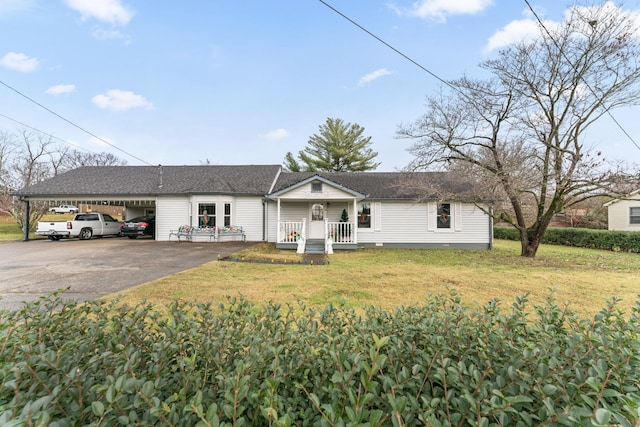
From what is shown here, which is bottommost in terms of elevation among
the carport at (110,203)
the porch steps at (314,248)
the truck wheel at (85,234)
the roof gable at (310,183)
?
the porch steps at (314,248)

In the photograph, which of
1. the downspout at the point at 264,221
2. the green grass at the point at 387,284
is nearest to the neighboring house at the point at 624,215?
the green grass at the point at 387,284

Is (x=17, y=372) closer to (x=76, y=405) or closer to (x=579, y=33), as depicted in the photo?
(x=76, y=405)

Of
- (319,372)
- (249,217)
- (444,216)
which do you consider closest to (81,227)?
(249,217)

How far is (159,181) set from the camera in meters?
19.5

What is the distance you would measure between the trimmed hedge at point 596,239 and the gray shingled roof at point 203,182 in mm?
9813

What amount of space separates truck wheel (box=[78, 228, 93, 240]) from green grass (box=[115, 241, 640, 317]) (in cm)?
1464

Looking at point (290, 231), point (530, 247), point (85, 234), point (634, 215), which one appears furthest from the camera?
point (634, 215)

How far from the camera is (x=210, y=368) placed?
1.60m

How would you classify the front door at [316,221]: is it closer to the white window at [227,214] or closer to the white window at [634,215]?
the white window at [227,214]

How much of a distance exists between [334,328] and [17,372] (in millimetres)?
1619

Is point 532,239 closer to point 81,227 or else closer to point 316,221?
point 316,221

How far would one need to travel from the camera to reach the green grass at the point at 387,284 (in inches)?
220

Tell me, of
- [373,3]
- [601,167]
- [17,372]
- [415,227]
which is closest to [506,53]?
[601,167]

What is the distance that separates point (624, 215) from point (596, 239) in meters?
6.61
